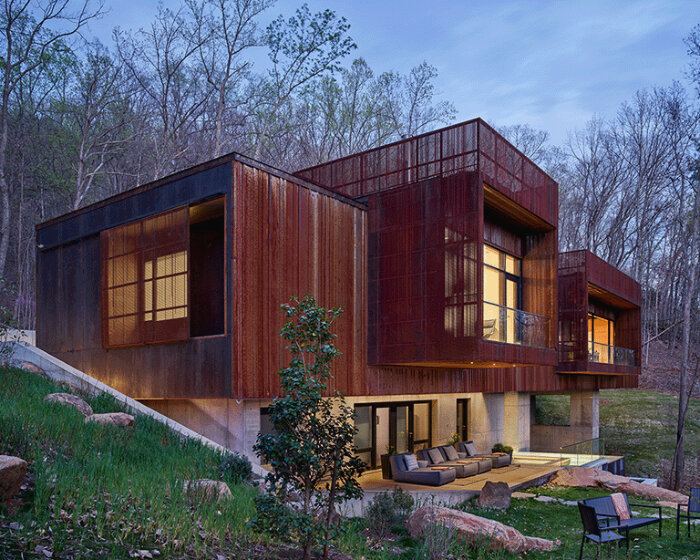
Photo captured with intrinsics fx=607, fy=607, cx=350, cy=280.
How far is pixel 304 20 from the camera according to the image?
22891 mm

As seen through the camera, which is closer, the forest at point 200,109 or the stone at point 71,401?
the stone at point 71,401

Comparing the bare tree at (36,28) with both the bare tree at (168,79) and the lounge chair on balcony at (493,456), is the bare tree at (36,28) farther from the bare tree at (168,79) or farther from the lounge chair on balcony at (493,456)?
the lounge chair on balcony at (493,456)

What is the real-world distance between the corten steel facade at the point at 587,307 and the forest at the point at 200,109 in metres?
2.59

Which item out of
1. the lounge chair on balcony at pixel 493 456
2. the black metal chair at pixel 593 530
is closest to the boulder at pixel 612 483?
the lounge chair on balcony at pixel 493 456

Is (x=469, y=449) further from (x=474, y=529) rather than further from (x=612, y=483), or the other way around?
(x=474, y=529)

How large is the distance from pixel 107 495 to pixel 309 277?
726cm

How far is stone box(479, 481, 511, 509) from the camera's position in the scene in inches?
482

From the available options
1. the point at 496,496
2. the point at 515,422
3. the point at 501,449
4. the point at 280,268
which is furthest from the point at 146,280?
the point at 515,422

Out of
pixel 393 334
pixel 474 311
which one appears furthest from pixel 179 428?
pixel 474 311

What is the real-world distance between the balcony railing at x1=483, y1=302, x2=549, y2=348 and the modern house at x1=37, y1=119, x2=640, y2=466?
0.16 ft

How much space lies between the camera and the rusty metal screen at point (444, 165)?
13867 millimetres

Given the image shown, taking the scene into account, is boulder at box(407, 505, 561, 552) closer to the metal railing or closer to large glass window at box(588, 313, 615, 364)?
the metal railing

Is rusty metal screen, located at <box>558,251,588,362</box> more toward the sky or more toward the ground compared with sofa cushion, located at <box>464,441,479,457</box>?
more toward the sky

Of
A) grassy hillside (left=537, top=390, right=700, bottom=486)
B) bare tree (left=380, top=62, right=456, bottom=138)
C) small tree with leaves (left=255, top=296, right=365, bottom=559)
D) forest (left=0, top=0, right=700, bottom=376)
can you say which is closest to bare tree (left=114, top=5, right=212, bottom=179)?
forest (left=0, top=0, right=700, bottom=376)
